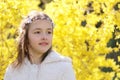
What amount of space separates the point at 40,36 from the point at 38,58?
0.16 metres

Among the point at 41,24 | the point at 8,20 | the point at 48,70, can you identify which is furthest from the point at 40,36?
the point at 8,20

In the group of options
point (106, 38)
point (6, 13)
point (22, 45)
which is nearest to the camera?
point (22, 45)

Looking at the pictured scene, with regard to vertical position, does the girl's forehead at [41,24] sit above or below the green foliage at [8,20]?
above

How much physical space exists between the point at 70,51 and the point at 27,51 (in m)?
1.53

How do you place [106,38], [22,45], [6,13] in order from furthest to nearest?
[106,38], [6,13], [22,45]

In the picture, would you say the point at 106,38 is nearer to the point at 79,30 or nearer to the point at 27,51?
the point at 79,30

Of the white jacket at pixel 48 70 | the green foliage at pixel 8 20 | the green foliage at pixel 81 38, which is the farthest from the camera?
the green foliage at pixel 81 38

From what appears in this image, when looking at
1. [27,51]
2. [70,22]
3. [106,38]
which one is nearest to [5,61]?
[70,22]

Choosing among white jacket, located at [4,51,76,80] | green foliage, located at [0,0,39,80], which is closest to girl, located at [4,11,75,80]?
white jacket, located at [4,51,76,80]

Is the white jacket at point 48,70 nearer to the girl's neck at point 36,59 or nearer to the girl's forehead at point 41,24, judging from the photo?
the girl's neck at point 36,59

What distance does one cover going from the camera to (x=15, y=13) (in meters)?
4.35

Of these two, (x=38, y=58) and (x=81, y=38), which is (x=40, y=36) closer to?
(x=38, y=58)

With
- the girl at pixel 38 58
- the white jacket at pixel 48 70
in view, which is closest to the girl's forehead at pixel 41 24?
the girl at pixel 38 58

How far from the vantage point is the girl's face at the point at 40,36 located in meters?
2.78
